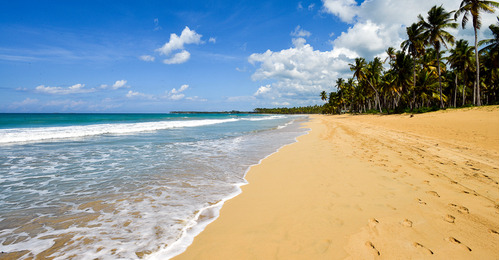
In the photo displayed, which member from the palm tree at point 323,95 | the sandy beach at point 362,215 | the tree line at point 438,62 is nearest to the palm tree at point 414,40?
the tree line at point 438,62

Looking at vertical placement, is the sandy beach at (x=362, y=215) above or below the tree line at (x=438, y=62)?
below

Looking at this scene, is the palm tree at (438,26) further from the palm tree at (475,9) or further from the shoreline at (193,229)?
the shoreline at (193,229)

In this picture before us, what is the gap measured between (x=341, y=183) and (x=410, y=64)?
45861mm

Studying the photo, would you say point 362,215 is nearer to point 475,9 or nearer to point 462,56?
point 475,9

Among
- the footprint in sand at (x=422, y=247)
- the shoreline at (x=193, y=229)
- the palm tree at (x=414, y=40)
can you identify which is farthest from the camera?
the palm tree at (x=414, y=40)

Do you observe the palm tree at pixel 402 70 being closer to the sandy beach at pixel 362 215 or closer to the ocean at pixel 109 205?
the sandy beach at pixel 362 215

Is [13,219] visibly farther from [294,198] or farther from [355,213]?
[355,213]

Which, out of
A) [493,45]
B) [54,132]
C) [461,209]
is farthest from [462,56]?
[54,132]

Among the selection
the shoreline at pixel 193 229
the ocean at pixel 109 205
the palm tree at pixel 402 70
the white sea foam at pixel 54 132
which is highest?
the palm tree at pixel 402 70

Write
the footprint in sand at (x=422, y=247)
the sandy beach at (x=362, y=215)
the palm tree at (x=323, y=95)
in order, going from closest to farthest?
the footprint in sand at (x=422, y=247) < the sandy beach at (x=362, y=215) < the palm tree at (x=323, y=95)

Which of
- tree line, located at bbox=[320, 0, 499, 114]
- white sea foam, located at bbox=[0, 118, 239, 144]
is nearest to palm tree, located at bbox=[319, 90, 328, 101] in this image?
tree line, located at bbox=[320, 0, 499, 114]

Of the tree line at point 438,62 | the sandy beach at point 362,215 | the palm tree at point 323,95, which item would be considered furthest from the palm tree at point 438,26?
the palm tree at point 323,95

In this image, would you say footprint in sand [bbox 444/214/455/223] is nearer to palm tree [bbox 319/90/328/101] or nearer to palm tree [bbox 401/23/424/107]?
palm tree [bbox 401/23/424/107]

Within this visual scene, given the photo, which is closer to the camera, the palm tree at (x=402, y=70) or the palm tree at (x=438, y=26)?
the palm tree at (x=438, y=26)
